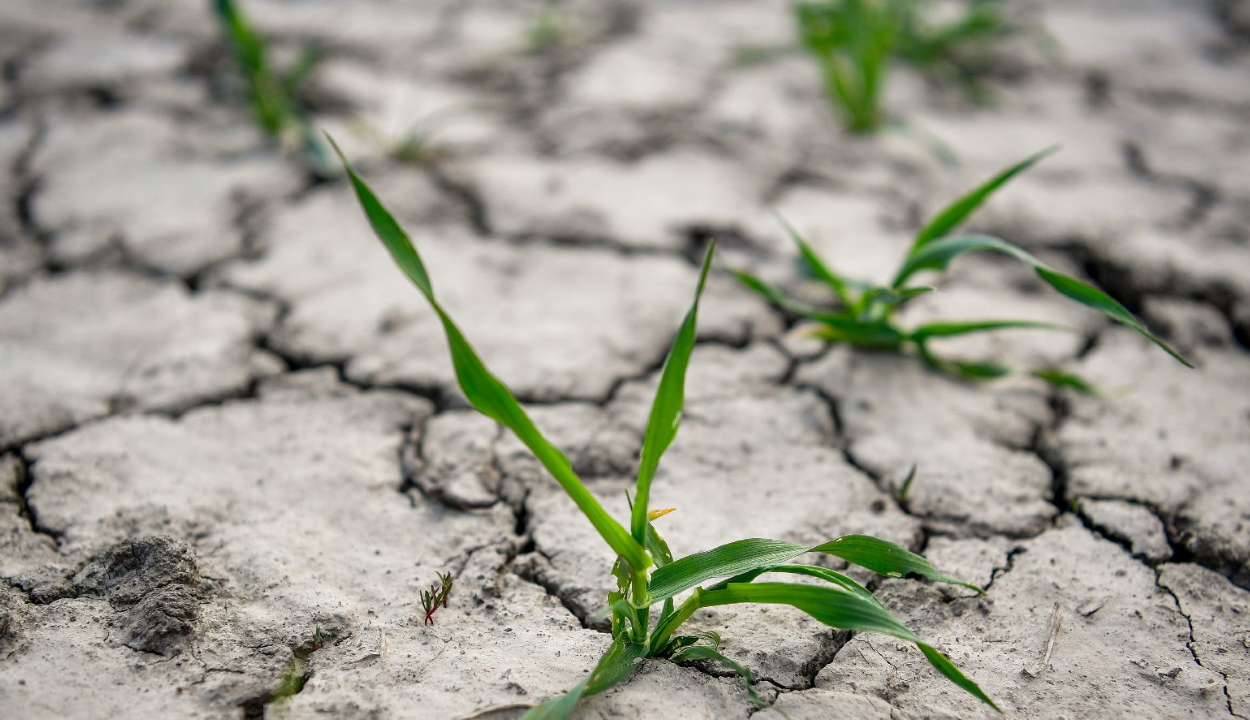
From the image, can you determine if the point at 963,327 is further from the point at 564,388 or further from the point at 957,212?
the point at 564,388

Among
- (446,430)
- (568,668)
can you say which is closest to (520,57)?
(446,430)

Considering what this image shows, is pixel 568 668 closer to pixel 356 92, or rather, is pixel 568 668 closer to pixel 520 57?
pixel 356 92

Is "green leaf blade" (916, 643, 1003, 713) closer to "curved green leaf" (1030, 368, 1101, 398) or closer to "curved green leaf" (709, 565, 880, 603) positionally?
"curved green leaf" (709, 565, 880, 603)

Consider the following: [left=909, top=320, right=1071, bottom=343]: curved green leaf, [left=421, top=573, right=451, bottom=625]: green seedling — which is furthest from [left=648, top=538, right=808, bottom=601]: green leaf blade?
[left=909, top=320, right=1071, bottom=343]: curved green leaf

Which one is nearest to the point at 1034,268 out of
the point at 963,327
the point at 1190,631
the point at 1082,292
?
the point at 1082,292

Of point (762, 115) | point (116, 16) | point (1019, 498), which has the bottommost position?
point (1019, 498)

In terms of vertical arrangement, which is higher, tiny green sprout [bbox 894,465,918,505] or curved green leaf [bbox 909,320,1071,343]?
curved green leaf [bbox 909,320,1071,343]

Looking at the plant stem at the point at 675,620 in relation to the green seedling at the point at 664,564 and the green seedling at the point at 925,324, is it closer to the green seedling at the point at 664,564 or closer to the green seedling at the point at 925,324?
the green seedling at the point at 664,564
